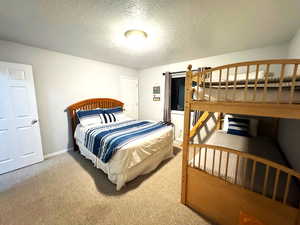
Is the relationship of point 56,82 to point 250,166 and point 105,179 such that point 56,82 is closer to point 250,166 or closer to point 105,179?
point 105,179

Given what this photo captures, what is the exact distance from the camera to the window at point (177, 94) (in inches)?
147

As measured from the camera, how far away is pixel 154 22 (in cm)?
163

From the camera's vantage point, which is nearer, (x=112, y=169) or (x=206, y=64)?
(x=112, y=169)

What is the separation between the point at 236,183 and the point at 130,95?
12.3 feet

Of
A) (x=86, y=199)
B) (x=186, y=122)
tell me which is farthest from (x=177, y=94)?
(x=86, y=199)

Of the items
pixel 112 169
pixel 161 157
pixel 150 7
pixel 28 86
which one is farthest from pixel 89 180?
pixel 150 7

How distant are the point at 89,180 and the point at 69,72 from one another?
2.42 meters

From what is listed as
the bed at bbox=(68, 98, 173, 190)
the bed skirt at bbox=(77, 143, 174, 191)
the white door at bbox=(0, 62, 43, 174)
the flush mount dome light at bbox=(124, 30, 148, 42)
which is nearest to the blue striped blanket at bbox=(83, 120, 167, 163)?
the bed at bbox=(68, 98, 173, 190)

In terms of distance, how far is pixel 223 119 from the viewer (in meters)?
3.01

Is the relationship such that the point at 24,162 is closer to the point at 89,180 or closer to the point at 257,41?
the point at 89,180

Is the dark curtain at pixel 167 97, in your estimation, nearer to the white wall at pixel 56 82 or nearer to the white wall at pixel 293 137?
the white wall at pixel 56 82

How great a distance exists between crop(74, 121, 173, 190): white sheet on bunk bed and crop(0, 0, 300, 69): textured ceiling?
1.69 meters

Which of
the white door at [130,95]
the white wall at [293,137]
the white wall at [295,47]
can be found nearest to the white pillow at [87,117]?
the white door at [130,95]

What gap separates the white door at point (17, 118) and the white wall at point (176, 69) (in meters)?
2.94
